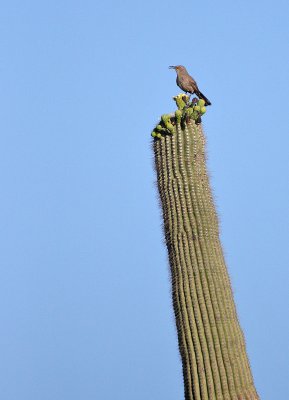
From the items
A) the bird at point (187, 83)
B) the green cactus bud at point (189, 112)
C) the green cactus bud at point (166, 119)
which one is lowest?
the green cactus bud at point (166, 119)

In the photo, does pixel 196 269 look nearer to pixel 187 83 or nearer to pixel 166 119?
pixel 166 119

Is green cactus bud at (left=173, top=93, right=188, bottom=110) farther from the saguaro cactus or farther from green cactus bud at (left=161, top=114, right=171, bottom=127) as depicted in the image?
green cactus bud at (left=161, top=114, right=171, bottom=127)

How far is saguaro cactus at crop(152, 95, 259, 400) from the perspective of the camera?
6871 millimetres

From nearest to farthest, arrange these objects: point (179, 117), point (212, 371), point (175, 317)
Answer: point (212, 371)
point (175, 317)
point (179, 117)

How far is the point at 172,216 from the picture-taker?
764 centimetres

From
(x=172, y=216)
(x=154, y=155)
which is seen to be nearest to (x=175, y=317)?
(x=172, y=216)

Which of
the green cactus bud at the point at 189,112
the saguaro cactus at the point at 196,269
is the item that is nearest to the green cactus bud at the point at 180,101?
the saguaro cactus at the point at 196,269

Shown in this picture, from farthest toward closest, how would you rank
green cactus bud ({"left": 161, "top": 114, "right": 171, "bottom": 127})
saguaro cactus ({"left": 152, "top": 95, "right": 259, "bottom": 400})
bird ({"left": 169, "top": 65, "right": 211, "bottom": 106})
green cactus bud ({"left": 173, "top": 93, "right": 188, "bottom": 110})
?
1. bird ({"left": 169, "top": 65, "right": 211, "bottom": 106})
2. green cactus bud ({"left": 173, "top": 93, "right": 188, "bottom": 110})
3. green cactus bud ({"left": 161, "top": 114, "right": 171, "bottom": 127})
4. saguaro cactus ({"left": 152, "top": 95, "right": 259, "bottom": 400})

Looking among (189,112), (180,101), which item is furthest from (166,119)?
(180,101)

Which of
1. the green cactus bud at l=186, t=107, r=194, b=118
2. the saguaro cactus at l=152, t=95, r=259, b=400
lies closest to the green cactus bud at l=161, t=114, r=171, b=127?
the saguaro cactus at l=152, t=95, r=259, b=400

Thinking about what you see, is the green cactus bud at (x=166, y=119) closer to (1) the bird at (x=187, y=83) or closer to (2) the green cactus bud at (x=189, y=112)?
(2) the green cactus bud at (x=189, y=112)

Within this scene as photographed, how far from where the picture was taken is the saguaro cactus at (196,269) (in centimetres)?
687

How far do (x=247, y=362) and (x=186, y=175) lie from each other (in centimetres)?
188

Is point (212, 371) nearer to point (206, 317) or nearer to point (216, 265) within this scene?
point (206, 317)
